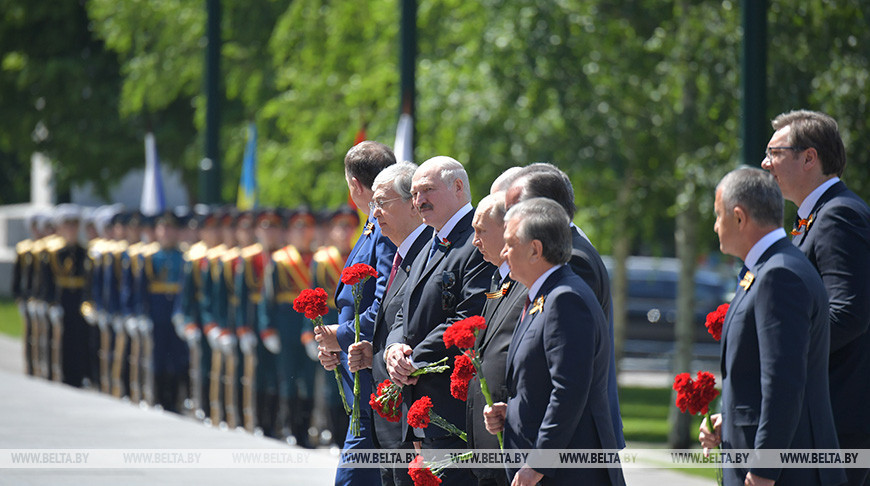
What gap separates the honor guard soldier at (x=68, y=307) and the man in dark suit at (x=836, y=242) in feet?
39.3

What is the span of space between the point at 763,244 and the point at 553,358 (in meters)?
0.77

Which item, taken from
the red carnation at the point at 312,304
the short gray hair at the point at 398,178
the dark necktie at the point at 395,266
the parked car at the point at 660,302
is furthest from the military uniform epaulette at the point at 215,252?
the parked car at the point at 660,302

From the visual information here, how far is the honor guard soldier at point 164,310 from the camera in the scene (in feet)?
44.7

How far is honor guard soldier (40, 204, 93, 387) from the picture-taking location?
15.4 metres

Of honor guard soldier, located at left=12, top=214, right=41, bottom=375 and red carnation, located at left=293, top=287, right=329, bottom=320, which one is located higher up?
red carnation, located at left=293, top=287, right=329, bottom=320

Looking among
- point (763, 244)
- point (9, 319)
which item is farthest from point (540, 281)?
point (9, 319)

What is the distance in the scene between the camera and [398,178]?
5.54 m

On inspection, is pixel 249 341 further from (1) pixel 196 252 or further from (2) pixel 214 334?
(1) pixel 196 252

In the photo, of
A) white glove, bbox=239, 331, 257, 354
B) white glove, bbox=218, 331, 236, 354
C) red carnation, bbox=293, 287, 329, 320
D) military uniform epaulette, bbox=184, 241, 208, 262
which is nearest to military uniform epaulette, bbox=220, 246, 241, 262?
military uniform epaulette, bbox=184, 241, 208, 262

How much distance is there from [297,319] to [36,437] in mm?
2649

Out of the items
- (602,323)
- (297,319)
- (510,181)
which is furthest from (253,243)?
(602,323)

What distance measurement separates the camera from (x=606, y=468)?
413 cm

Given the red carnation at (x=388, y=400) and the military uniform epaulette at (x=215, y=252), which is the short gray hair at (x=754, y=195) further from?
the military uniform epaulette at (x=215, y=252)

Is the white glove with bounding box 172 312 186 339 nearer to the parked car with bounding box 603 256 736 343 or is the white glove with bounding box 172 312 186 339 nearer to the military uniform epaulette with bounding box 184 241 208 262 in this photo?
the military uniform epaulette with bounding box 184 241 208 262
